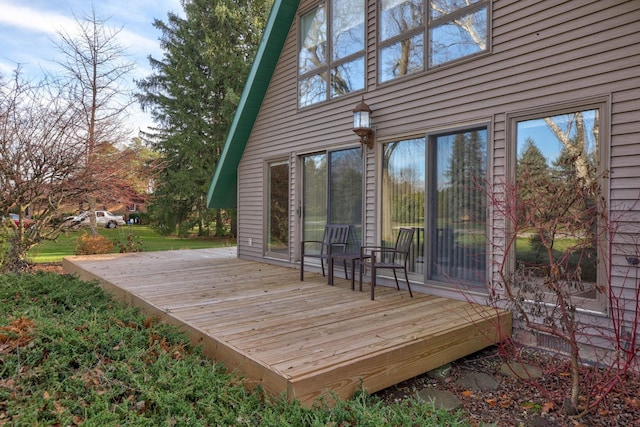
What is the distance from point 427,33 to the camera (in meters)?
4.64

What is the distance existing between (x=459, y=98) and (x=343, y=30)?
7.91ft

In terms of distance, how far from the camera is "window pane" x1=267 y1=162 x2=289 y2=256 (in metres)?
6.90

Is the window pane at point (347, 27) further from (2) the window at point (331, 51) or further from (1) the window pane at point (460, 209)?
(1) the window pane at point (460, 209)

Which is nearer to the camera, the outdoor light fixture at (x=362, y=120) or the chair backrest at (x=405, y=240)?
the chair backrest at (x=405, y=240)

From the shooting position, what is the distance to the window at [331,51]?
5.59 m

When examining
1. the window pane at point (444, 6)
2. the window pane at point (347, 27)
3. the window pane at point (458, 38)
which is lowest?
the window pane at point (458, 38)

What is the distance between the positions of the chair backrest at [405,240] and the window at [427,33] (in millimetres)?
1912

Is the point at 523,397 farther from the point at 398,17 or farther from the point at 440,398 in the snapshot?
the point at 398,17

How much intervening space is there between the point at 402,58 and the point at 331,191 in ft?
6.85

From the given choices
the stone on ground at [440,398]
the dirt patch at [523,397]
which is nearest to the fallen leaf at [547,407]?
the dirt patch at [523,397]

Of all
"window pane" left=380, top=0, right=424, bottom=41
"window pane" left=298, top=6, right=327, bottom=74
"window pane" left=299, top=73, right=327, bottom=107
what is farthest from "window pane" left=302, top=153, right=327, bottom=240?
"window pane" left=380, top=0, right=424, bottom=41

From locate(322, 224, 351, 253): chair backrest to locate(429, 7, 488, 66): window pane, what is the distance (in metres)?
2.42

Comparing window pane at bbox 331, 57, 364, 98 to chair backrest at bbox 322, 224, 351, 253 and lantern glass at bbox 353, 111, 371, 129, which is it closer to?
lantern glass at bbox 353, 111, 371, 129

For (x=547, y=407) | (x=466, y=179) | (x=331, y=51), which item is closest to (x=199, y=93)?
(x=331, y=51)
